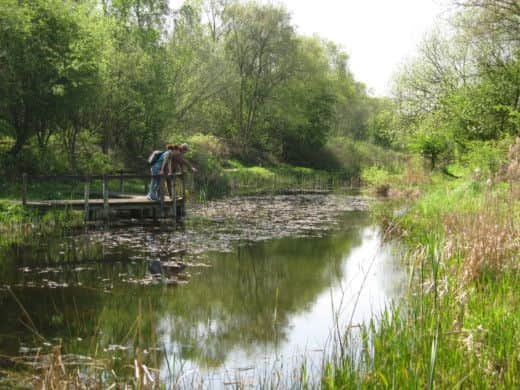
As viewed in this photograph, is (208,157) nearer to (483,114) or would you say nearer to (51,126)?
(51,126)

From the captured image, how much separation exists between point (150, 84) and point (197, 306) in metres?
20.9

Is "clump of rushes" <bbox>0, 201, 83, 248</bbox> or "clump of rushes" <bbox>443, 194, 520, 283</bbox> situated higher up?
"clump of rushes" <bbox>443, 194, 520, 283</bbox>

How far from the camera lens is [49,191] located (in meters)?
20.2

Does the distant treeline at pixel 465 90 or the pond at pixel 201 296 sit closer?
the pond at pixel 201 296

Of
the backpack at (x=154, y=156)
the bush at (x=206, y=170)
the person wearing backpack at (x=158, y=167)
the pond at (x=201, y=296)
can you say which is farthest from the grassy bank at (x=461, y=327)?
the bush at (x=206, y=170)

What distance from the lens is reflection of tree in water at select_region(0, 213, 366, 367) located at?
7.16 metres

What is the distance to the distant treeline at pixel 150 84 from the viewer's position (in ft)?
67.7

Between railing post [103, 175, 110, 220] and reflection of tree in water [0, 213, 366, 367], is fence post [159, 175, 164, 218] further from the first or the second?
reflection of tree in water [0, 213, 366, 367]

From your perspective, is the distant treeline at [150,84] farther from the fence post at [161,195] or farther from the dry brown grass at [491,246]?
the dry brown grass at [491,246]

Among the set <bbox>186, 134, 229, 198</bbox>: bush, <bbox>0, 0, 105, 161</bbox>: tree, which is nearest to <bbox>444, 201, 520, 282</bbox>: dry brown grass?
<bbox>0, 0, 105, 161</bbox>: tree

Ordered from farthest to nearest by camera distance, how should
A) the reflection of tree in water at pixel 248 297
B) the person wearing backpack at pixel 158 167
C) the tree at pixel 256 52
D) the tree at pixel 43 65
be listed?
the tree at pixel 256 52 < the tree at pixel 43 65 < the person wearing backpack at pixel 158 167 < the reflection of tree in water at pixel 248 297

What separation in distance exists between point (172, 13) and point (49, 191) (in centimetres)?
2789

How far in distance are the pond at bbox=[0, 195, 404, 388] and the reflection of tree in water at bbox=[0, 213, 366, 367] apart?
0.08 feet

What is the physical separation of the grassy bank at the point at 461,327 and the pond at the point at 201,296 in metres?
0.49
